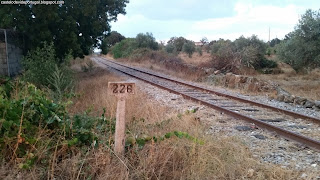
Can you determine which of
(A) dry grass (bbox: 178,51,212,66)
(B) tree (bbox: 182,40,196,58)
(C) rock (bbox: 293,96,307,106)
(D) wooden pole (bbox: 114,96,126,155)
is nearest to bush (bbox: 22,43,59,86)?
(D) wooden pole (bbox: 114,96,126,155)

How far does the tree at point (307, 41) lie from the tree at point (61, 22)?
11.7 meters

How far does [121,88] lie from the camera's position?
4.14m

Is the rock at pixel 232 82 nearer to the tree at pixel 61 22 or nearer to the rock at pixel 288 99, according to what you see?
the rock at pixel 288 99

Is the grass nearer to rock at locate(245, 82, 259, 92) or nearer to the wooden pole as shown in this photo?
the wooden pole

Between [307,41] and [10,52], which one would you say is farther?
[307,41]

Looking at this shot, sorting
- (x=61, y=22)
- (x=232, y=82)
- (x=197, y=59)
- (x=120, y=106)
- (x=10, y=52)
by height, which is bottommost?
(x=232, y=82)

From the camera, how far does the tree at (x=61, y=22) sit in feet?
48.7

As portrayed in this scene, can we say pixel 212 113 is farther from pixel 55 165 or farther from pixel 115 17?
pixel 115 17

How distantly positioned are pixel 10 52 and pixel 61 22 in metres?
3.07

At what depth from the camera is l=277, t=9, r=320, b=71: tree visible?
17969mm

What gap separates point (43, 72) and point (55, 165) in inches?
339

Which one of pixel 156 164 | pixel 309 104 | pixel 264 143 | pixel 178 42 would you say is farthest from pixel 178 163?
pixel 178 42

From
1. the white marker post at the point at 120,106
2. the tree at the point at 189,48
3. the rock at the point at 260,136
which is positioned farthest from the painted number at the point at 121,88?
the tree at the point at 189,48

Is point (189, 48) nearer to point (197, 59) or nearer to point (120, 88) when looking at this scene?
point (197, 59)
